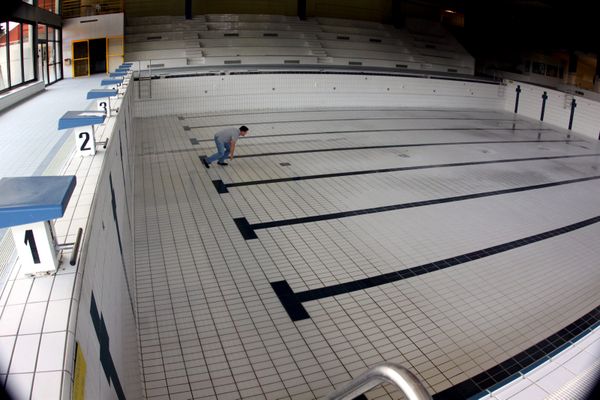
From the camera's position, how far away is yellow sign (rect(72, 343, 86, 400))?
1.19m

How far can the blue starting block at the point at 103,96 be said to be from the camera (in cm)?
420

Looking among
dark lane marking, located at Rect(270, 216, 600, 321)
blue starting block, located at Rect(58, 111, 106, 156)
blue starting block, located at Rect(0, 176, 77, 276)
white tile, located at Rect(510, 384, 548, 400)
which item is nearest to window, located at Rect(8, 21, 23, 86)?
blue starting block, located at Rect(58, 111, 106, 156)

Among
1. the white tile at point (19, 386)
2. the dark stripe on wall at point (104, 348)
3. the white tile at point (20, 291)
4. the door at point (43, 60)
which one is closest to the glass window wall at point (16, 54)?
the door at point (43, 60)

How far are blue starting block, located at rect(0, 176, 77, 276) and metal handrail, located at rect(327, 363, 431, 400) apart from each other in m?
1.02

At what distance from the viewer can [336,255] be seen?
4.52m

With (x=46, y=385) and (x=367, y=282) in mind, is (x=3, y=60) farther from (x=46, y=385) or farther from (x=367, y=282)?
(x=46, y=385)

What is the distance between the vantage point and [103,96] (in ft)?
13.8

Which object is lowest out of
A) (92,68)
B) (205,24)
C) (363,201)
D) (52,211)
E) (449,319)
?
(449,319)

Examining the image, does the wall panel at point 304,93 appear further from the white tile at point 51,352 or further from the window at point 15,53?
the white tile at point 51,352

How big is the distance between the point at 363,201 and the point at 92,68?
11787 millimetres

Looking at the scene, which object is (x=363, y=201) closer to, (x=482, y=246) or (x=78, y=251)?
(x=482, y=246)

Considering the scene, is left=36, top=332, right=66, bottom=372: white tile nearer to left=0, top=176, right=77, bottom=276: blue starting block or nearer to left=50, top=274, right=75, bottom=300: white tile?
left=50, top=274, right=75, bottom=300: white tile

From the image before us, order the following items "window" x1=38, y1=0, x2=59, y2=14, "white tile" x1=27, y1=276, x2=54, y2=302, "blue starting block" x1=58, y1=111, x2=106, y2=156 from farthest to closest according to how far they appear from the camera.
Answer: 1. "window" x1=38, y1=0, x2=59, y2=14
2. "blue starting block" x1=58, y1=111, x2=106, y2=156
3. "white tile" x1=27, y1=276, x2=54, y2=302

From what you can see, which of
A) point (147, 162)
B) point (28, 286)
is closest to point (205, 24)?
point (147, 162)
